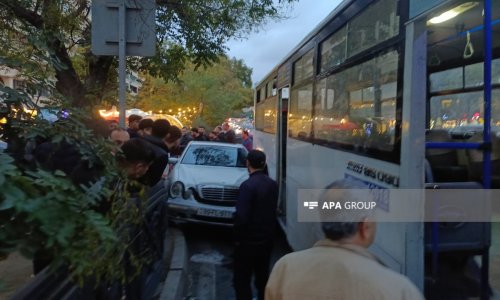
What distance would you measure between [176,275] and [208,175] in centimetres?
352

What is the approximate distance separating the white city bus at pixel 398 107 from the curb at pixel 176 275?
4.81ft

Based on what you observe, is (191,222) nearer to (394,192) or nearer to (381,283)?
(394,192)

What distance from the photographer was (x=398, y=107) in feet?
11.3

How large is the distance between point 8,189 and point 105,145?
1.07 meters

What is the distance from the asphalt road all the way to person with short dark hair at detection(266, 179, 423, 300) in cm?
393

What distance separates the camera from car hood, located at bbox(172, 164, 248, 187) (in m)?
8.88

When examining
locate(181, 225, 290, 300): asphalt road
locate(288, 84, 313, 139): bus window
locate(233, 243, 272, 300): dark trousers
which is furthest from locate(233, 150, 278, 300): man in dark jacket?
locate(288, 84, 313, 139): bus window

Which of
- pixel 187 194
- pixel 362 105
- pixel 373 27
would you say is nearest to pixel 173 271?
pixel 187 194

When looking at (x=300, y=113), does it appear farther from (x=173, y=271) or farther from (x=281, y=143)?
(x=173, y=271)

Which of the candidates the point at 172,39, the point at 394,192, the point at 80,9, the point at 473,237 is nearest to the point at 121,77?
the point at 394,192

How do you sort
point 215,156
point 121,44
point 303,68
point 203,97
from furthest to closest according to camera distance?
1. point 203,97
2. point 215,156
3. point 303,68
4. point 121,44

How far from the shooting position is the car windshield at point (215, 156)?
10.0 meters

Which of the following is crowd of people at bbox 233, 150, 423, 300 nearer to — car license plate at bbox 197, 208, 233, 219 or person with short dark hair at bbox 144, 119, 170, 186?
person with short dark hair at bbox 144, 119, 170, 186
